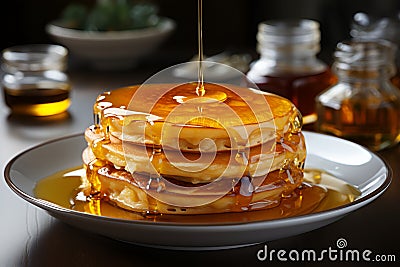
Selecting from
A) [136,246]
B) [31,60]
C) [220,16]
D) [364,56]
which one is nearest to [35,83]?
[31,60]

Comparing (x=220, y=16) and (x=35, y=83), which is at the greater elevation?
(x=35, y=83)

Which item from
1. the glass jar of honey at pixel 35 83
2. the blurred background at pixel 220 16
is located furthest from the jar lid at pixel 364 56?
the blurred background at pixel 220 16

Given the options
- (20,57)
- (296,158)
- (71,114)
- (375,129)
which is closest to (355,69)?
(375,129)

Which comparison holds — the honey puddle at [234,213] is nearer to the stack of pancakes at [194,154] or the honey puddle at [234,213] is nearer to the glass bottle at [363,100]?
the stack of pancakes at [194,154]

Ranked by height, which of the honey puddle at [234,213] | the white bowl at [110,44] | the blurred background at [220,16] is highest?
the honey puddle at [234,213]

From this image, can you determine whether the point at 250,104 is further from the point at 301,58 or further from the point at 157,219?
the point at 301,58

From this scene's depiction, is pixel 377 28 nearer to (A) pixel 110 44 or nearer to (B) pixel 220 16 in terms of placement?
(A) pixel 110 44
